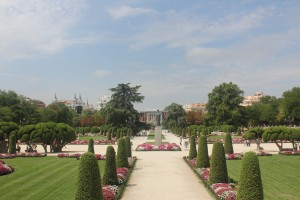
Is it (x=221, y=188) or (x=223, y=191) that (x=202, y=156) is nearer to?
(x=221, y=188)

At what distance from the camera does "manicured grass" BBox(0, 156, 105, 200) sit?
14.6 m

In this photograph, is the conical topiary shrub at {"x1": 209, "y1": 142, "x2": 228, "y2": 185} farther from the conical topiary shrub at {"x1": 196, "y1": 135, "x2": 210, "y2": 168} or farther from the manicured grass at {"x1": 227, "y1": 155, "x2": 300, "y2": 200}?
the conical topiary shrub at {"x1": 196, "y1": 135, "x2": 210, "y2": 168}

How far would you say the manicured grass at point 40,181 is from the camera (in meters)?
14.6

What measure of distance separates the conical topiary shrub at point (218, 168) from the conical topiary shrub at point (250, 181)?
5.38 m

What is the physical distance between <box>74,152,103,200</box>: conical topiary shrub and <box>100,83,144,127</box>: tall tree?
57.6 metres

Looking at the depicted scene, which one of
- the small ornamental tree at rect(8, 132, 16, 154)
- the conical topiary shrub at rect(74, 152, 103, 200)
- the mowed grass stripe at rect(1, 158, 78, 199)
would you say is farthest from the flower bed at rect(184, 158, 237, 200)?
the small ornamental tree at rect(8, 132, 16, 154)

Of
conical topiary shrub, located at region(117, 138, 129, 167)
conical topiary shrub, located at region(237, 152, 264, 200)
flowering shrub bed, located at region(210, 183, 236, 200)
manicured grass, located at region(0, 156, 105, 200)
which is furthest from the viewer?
conical topiary shrub, located at region(117, 138, 129, 167)

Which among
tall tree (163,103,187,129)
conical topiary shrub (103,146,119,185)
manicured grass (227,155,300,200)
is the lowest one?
manicured grass (227,155,300,200)

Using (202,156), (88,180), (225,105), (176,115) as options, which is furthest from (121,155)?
(176,115)

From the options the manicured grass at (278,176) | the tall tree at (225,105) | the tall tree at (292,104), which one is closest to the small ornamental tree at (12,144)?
the manicured grass at (278,176)

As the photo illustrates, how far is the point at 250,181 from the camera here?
33.7ft

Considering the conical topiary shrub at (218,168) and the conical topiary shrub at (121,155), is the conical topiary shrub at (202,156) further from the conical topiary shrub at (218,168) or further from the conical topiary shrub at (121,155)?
the conical topiary shrub at (218,168)

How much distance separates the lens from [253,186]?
403 inches

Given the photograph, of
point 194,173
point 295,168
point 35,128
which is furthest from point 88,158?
point 35,128
